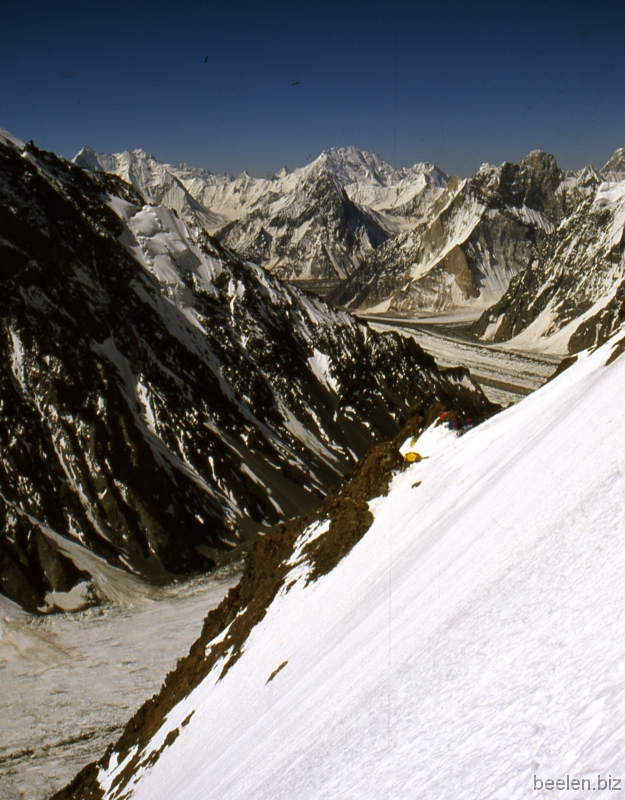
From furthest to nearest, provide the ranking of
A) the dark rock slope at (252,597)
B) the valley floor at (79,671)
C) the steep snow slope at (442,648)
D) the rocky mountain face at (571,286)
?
the rocky mountain face at (571,286) < the valley floor at (79,671) < the dark rock slope at (252,597) < the steep snow slope at (442,648)

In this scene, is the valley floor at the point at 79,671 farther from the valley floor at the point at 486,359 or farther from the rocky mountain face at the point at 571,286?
the rocky mountain face at the point at 571,286

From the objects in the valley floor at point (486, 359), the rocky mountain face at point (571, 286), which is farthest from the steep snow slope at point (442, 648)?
the rocky mountain face at point (571, 286)

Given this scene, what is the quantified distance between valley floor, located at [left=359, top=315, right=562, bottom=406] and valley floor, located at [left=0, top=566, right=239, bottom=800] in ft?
247

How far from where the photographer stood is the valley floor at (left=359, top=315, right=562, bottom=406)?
403 feet

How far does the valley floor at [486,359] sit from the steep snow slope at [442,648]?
303ft

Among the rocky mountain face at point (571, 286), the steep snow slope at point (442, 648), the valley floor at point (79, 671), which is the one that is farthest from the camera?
the rocky mountain face at point (571, 286)

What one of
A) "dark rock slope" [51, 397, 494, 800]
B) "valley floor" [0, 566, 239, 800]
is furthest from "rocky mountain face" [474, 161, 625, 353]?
"dark rock slope" [51, 397, 494, 800]

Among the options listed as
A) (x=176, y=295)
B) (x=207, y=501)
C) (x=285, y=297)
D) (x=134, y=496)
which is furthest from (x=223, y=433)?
(x=285, y=297)

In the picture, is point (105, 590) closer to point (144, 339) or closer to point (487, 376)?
point (144, 339)

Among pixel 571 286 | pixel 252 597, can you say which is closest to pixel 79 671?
pixel 252 597

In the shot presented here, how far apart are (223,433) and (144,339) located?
40.5ft

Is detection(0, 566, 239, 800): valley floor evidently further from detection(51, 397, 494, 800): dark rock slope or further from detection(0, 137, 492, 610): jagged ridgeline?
detection(51, 397, 494, 800): dark rock slope

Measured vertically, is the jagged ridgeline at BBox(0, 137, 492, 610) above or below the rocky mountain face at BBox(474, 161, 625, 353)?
above

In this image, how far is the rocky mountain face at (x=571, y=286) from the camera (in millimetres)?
146250
